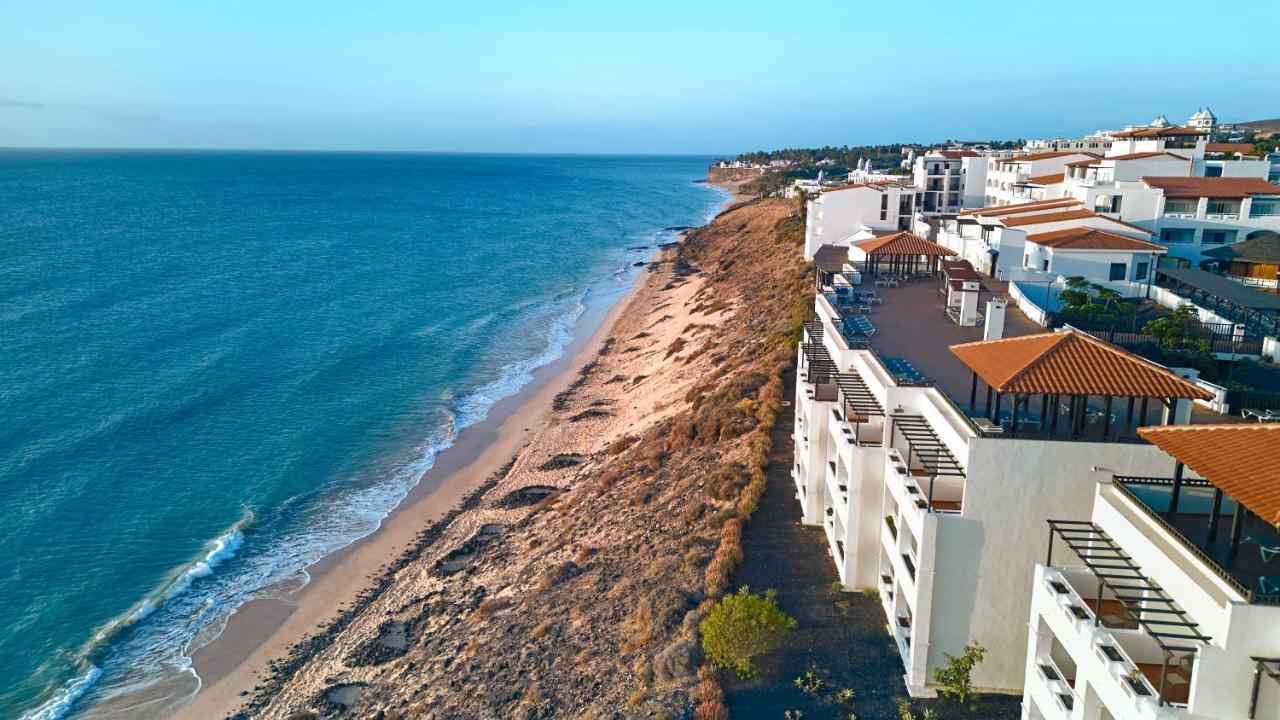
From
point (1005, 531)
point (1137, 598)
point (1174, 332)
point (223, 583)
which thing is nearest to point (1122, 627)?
point (1137, 598)

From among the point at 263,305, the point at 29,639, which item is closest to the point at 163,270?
the point at 263,305

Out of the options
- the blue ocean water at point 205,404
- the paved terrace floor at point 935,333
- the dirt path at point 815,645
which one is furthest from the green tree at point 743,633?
the blue ocean water at point 205,404

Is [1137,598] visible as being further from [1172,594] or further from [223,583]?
[223,583]

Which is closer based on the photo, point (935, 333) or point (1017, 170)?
point (935, 333)

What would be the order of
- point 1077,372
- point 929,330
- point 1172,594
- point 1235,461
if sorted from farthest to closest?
point 929,330, point 1077,372, point 1172,594, point 1235,461

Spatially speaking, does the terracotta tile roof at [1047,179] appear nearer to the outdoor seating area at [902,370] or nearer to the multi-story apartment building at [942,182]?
the multi-story apartment building at [942,182]

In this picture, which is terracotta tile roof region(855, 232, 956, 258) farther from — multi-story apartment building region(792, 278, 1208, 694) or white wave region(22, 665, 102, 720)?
white wave region(22, 665, 102, 720)
